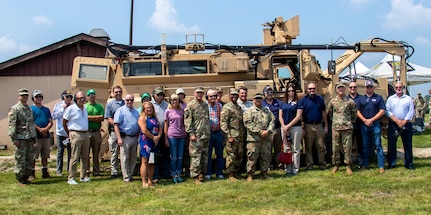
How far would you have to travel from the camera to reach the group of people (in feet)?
26.5

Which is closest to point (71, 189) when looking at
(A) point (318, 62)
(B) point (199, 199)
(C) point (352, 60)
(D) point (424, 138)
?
(B) point (199, 199)

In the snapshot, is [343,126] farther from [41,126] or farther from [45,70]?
[45,70]

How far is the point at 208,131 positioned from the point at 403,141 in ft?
12.9

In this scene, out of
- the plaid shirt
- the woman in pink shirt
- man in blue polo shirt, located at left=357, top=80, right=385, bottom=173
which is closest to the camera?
the woman in pink shirt

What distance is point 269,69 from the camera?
10539mm

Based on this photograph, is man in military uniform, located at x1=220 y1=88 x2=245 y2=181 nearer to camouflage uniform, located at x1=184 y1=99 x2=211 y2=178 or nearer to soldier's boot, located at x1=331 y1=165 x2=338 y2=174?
camouflage uniform, located at x1=184 y1=99 x2=211 y2=178

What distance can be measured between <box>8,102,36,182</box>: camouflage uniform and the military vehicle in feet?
7.36

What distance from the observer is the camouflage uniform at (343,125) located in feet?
28.2

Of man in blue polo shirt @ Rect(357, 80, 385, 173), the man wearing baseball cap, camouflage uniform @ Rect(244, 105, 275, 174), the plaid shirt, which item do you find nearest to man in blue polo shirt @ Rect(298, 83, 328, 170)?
man in blue polo shirt @ Rect(357, 80, 385, 173)

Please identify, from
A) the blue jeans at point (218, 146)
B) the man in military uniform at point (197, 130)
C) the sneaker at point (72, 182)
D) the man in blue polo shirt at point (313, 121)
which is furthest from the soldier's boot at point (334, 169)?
the sneaker at point (72, 182)

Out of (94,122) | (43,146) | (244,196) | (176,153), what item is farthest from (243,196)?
(43,146)

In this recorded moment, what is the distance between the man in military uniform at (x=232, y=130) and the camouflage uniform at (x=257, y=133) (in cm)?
15

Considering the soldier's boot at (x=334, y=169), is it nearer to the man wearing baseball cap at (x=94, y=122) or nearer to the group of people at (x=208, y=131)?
the group of people at (x=208, y=131)

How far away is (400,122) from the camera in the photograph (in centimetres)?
879
